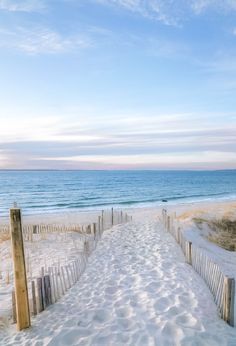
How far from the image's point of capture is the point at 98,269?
359 inches

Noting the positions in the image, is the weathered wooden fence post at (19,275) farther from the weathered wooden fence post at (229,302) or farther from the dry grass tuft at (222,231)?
the dry grass tuft at (222,231)

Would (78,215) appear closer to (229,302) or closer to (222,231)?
(222,231)

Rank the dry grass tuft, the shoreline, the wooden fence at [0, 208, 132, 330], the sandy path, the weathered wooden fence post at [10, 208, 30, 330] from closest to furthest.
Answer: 1. the sandy path
2. the weathered wooden fence post at [10, 208, 30, 330]
3. the wooden fence at [0, 208, 132, 330]
4. the dry grass tuft
5. the shoreline

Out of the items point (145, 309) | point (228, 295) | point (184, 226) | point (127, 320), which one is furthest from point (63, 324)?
point (184, 226)

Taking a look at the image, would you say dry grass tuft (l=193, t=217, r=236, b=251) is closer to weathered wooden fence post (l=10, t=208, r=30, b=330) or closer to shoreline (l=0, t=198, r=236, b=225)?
shoreline (l=0, t=198, r=236, b=225)

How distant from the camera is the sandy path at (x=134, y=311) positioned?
5285 mm

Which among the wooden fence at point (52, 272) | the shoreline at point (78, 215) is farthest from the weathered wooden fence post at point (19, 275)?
the shoreline at point (78, 215)

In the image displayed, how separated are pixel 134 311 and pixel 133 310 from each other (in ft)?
0.16

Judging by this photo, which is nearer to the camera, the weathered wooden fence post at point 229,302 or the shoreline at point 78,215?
the weathered wooden fence post at point 229,302

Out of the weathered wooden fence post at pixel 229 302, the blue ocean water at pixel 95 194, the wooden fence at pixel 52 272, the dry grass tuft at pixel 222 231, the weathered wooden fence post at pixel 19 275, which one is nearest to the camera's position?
the weathered wooden fence post at pixel 19 275

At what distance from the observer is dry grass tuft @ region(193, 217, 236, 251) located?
14.7m

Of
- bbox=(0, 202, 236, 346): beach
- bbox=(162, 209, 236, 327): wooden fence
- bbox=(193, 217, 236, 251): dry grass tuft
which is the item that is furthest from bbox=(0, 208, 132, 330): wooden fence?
bbox=(193, 217, 236, 251): dry grass tuft

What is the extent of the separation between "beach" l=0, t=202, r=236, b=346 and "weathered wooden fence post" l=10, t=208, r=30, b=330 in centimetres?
23

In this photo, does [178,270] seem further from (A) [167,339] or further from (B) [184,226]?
(B) [184,226]
